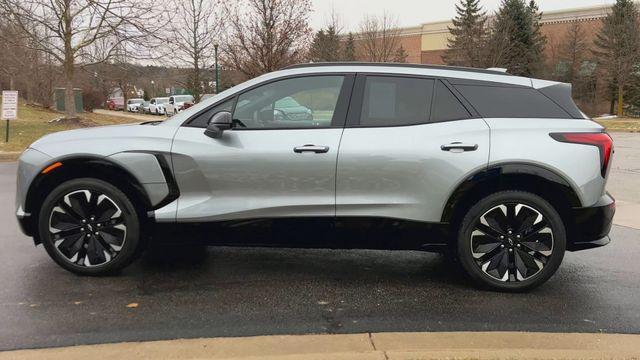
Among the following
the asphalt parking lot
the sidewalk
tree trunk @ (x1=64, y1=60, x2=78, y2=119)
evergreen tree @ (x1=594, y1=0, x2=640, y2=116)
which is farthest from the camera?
evergreen tree @ (x1=594, y1=0, x2=640, y2=116)

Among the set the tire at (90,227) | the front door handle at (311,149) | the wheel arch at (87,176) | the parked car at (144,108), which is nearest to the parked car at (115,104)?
the parked car at (144,108)

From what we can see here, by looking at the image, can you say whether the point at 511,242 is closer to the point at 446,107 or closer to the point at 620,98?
the point at 446,107

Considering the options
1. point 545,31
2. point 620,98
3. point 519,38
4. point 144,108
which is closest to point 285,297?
point 620,98

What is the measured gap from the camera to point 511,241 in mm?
4066

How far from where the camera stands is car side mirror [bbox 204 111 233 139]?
3996 mm

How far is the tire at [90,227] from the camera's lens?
4.15 metres

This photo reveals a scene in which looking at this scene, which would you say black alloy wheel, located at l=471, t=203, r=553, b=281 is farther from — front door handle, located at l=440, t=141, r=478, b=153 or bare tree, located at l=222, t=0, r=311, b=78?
bare tree, located at l=222, t=0, r=311, b=78

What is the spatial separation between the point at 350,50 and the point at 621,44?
68.2 feet

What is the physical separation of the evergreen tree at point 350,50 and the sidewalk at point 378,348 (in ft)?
137

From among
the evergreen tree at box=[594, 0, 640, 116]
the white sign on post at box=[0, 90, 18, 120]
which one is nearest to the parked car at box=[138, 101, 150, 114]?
the white sign on post at box=[0, 90, 18, 120]

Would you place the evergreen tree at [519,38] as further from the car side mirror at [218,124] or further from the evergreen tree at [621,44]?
the car side mirror at [218,124]

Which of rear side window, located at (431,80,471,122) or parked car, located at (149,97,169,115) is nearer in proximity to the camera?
rear side window, located at (431,80,471,122)

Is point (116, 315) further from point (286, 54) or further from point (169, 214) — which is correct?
point (286, 54)

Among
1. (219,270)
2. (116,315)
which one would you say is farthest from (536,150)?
(116,315)
